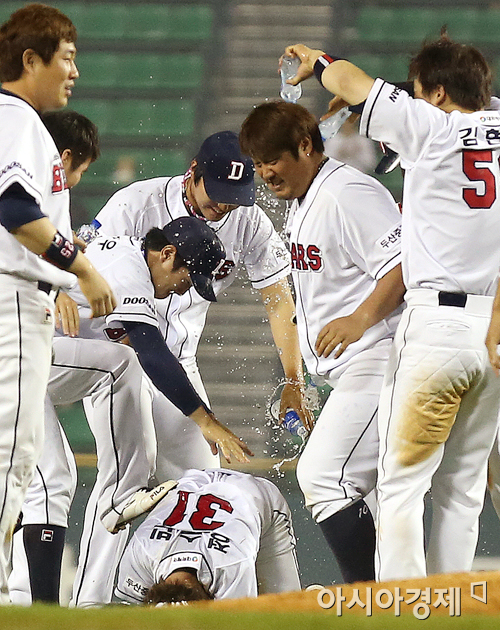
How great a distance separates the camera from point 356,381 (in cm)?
190

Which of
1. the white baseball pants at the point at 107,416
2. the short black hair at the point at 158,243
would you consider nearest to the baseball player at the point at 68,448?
the white baseball pants at the point at 107,416

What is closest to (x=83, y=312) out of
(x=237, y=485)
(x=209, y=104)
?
(x=237, y=485)

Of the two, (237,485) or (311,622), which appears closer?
(311,622)

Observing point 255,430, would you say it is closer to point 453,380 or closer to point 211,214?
point 211,214

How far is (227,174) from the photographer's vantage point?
2.35 m

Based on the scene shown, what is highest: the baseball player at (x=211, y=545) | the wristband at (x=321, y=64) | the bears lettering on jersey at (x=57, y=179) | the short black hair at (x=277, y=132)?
the wristband at (x=321, y=64)

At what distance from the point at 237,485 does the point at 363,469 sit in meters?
0.33

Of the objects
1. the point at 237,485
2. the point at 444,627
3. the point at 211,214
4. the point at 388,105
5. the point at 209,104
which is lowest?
the point at 237,485

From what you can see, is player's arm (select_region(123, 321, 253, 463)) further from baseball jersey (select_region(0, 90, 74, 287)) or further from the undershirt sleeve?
the undershirt sleeve

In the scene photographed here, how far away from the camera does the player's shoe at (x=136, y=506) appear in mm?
1991

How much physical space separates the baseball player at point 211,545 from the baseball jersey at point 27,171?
1.95 ft

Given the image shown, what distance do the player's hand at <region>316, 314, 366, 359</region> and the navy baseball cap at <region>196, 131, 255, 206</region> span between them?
24.3 inches

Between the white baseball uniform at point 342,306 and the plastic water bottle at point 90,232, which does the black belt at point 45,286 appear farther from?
the plastic water bottle at point 90,232

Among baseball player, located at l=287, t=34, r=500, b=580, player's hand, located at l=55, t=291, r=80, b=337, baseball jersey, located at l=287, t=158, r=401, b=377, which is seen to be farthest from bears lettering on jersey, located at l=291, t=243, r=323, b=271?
player's hand, located at l=55, t=291, r=80, b=337
